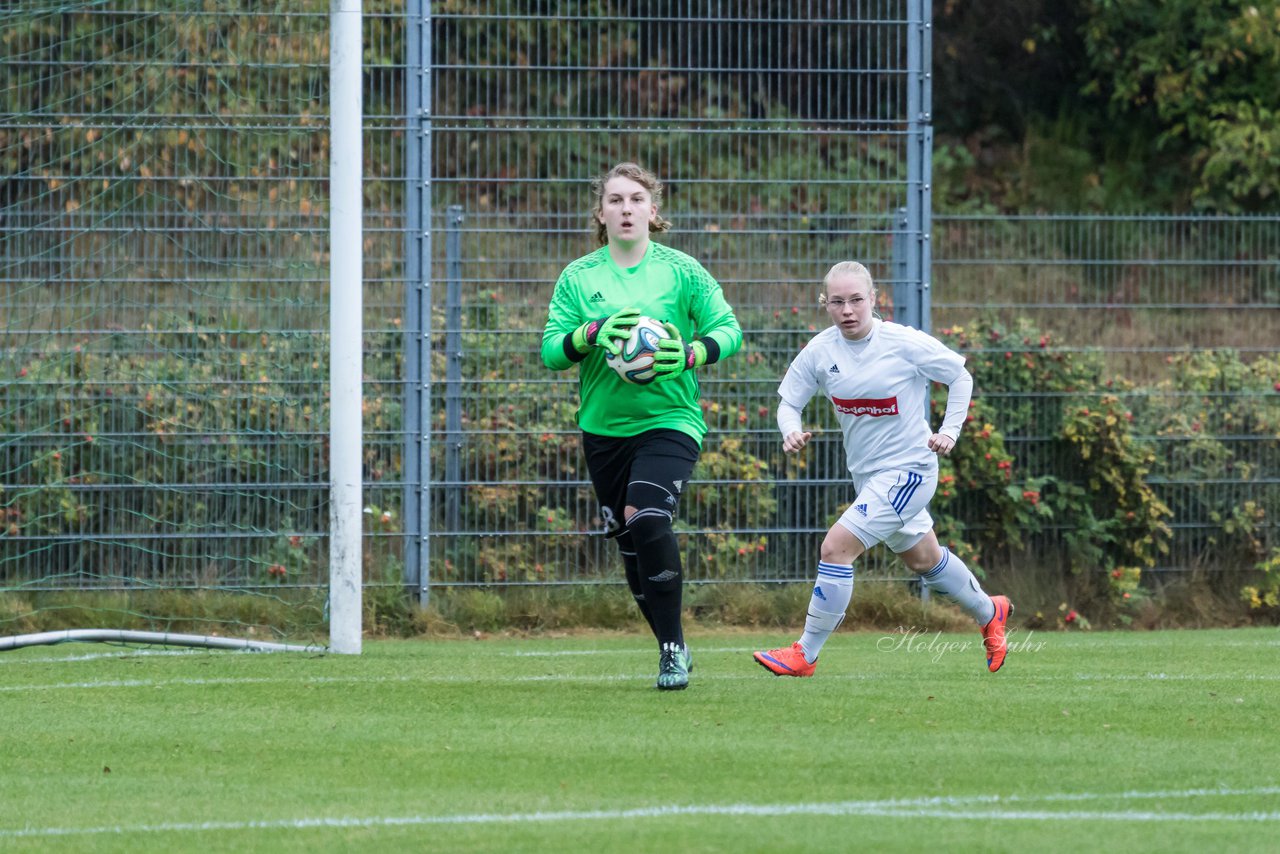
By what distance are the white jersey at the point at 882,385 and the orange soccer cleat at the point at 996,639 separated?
76cm

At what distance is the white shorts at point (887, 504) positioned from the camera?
7.10 meters

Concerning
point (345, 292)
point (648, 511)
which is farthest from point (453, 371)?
point (648, 511)

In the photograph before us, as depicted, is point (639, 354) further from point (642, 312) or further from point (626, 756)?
point (626, 756)

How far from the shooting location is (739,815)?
442 cm

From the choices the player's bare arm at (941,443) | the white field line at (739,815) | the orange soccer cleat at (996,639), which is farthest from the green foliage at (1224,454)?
the white field line at (739,815)

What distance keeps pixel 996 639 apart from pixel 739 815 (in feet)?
10.6

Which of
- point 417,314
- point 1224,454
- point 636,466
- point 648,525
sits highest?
point 417,314

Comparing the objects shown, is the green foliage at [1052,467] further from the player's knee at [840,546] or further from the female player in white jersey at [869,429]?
the player's knee at [840,546]

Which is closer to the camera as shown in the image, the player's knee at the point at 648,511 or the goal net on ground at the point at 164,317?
the player's knee at the point at 648,511

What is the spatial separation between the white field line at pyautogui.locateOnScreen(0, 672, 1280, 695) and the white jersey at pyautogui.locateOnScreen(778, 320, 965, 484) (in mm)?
921

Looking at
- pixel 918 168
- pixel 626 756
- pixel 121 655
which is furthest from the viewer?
pixel 918 168

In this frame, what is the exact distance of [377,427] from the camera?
9.95 meters

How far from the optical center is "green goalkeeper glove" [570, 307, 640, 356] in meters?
6.43

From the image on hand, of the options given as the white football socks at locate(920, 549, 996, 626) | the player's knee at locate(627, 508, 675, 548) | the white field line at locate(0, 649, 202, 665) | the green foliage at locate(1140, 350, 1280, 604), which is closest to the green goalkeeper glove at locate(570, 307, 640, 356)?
the player's knee at locate(627, 508, 675, 548)
